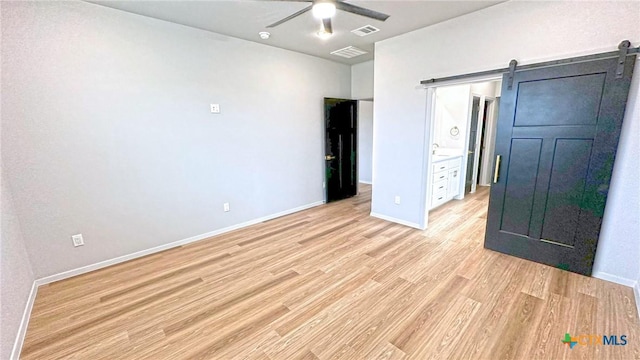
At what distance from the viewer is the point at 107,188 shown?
274 centimetres

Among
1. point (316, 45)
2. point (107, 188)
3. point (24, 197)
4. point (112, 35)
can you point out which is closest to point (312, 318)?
point (107, 188)

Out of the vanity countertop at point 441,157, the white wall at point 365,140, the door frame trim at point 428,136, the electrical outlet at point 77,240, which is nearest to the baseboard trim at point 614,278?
the door frame trim at point 428,136

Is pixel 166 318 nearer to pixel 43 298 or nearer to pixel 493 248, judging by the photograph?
pixel 43 298

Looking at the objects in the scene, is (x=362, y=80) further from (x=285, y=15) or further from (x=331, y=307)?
(x=331, y=307)

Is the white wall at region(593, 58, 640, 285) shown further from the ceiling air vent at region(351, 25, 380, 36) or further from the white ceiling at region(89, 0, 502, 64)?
the ceiling air vent at region(351, 25, 380, 36)

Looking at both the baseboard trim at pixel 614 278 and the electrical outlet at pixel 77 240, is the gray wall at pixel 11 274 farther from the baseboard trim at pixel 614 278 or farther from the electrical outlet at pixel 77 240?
the baseboard trim at pixel 614 278

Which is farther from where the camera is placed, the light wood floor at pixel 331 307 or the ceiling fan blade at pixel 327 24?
the ceiling fan blade at pixel 327 24

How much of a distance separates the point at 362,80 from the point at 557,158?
3427mm

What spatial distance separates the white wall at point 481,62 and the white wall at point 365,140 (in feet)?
9.59

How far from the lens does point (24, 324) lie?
1.94m

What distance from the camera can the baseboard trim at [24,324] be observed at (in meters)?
1.69

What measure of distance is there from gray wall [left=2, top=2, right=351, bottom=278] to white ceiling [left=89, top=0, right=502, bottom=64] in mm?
216

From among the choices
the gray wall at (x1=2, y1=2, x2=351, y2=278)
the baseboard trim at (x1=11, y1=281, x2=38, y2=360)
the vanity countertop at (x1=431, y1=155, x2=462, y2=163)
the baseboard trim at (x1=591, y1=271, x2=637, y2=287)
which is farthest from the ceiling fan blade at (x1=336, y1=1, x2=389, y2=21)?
the baseboard trim at (x1=11, y1=281, x2=38, y2=360)

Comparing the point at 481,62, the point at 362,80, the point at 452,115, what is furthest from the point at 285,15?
the point at 452,115
